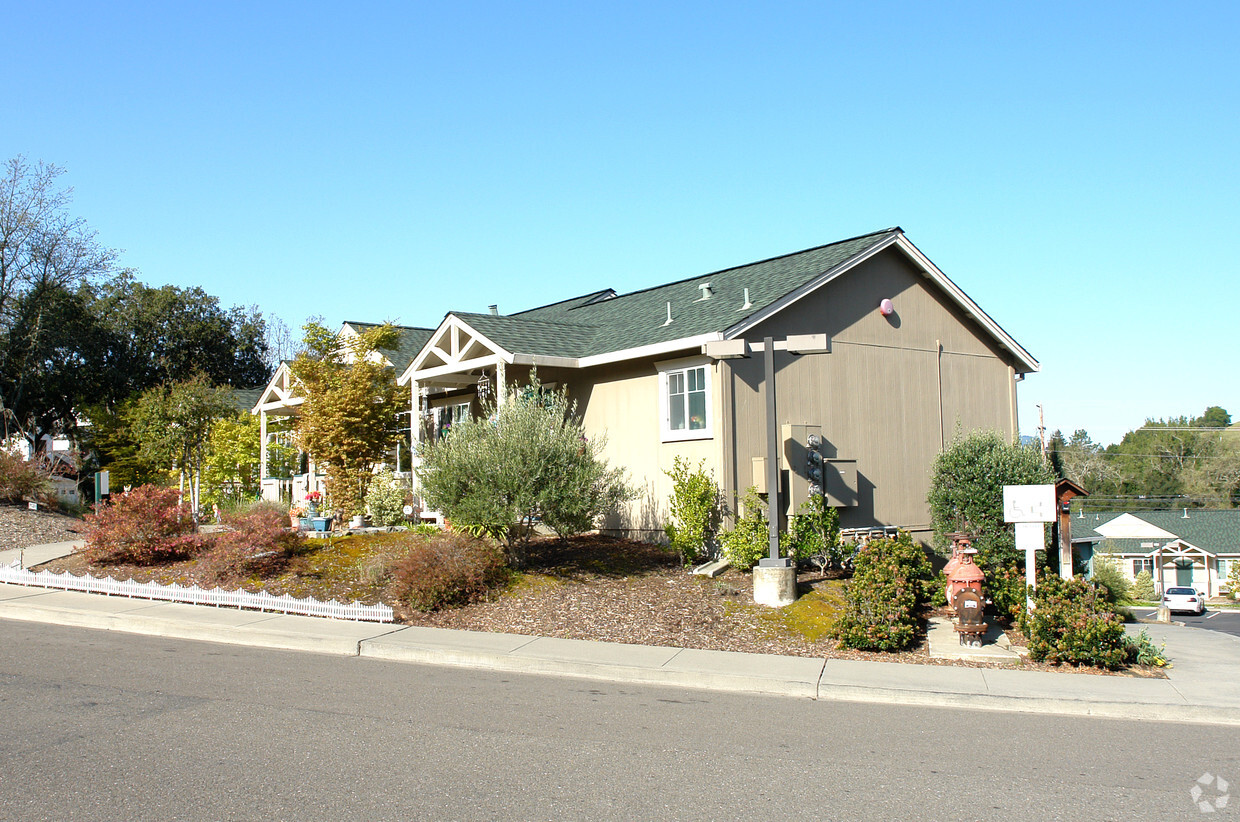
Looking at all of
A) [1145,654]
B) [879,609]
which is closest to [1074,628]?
[1145,654]

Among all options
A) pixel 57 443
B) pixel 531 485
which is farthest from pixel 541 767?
pixel 57 443

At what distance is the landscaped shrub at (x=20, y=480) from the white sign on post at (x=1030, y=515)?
21743mm

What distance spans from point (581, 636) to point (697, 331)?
593 cm

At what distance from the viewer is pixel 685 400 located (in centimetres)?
1562

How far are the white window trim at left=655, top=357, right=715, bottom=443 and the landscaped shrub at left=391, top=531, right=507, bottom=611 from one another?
3949 millimetres

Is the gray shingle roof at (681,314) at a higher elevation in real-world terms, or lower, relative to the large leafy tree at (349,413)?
higher

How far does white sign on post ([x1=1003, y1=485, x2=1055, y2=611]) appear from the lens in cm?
1048

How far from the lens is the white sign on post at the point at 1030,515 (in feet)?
34.4

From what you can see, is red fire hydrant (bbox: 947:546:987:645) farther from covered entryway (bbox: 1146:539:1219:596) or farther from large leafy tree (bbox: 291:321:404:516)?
covered entryway (bbox: 1146:539:1219:596)

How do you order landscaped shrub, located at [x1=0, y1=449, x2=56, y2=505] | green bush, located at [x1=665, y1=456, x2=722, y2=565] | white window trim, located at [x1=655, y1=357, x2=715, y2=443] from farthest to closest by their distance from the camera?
1. landscaped shrub, located at [x1=0, y1=449, x2=56, y2=505]
2. white window trim, located at [x1=655, y1=357, x2=715, y2=443]
3. green bush, located at [x1=665, y1=456, x2=722, y2=565]

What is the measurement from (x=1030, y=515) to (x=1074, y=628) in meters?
1.45

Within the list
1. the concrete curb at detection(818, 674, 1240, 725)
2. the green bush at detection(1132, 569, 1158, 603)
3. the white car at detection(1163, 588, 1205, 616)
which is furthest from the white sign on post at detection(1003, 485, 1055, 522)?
the green bush at detection(1132, 569, 1158, 603)

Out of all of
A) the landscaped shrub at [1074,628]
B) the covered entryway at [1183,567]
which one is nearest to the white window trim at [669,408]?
the landscaped shrub at [1074,628]

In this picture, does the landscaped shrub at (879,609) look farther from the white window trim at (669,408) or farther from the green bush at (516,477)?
the white window trim at (669,408)
